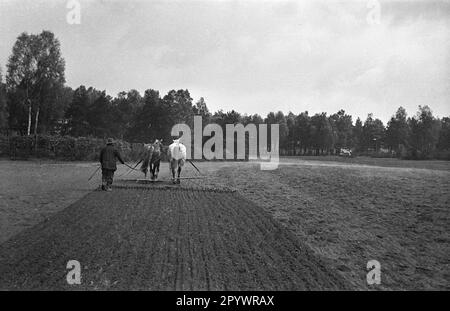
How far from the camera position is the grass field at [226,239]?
20.9 ft

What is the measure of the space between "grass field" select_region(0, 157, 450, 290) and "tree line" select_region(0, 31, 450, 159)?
38818 millimetres

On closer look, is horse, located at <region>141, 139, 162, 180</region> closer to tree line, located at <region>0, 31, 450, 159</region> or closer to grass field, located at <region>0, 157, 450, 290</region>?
grass field, located at <region>0, 157, 450, 290</region>

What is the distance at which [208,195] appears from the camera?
49.4ft

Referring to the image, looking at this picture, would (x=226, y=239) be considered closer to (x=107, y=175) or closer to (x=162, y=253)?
(x=162, y=253)

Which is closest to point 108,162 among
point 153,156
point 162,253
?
point 153,156

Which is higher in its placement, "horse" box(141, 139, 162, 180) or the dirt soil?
"horse" box(141, 139, 162, 180)

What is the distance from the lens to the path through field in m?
6.13

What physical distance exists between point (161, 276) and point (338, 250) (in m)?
4.15

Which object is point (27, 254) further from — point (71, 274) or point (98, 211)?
point (98, 211)

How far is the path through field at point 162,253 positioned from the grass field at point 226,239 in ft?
0.07

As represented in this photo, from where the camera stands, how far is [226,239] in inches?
335

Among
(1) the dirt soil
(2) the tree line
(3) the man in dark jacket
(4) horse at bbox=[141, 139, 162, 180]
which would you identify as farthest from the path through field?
(2) the tree line

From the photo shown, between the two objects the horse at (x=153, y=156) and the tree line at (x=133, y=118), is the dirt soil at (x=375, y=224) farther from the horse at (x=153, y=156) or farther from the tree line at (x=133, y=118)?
the tree line at (x=133, y=118)
